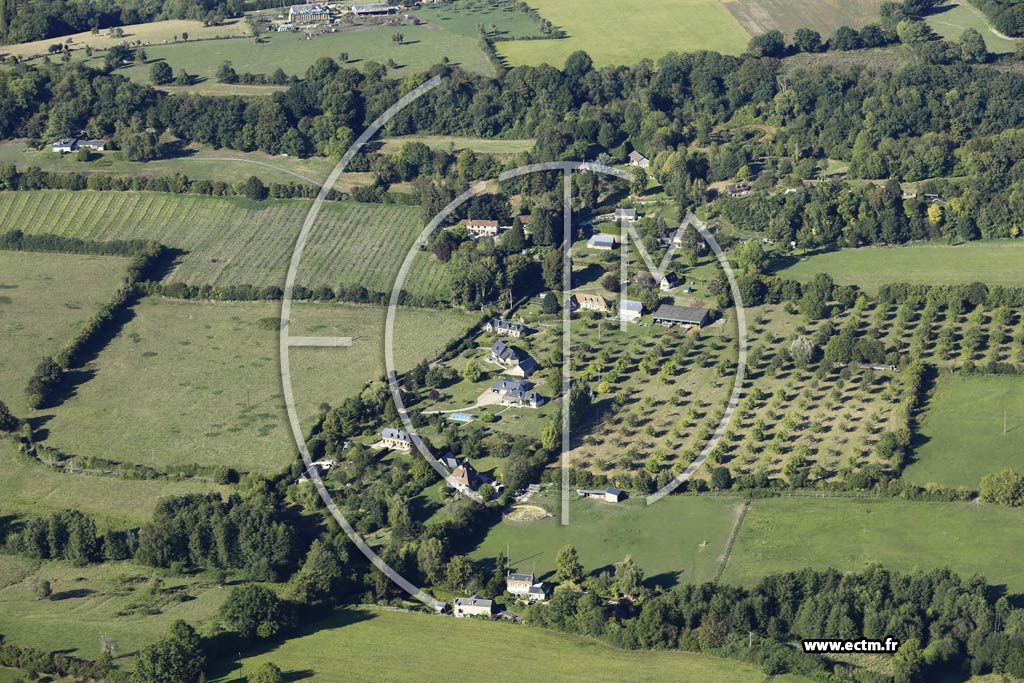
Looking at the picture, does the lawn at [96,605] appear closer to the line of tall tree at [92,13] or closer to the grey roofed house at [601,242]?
the grey roofed house at [601,242]

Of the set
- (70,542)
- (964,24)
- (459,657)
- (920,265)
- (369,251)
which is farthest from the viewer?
(964,24)

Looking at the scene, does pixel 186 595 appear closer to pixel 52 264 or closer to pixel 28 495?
pixel 28 495

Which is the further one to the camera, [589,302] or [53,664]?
[589,302]

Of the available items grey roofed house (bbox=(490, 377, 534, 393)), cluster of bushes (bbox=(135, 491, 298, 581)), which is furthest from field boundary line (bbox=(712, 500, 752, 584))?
cluster of bushes (bbox=(135, 491, 298, 581))

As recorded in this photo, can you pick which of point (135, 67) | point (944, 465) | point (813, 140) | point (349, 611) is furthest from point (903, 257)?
point (135, 67)

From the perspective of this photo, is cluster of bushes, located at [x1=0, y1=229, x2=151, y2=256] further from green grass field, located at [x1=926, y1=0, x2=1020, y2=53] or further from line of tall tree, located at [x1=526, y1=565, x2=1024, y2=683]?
green grass field, located at [x1=926, y1=0, x2=1020, y2=53]

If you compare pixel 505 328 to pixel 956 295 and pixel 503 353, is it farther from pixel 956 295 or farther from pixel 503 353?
pixel 956 295

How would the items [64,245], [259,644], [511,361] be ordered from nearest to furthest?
[259,644], [511,361], [64,245]

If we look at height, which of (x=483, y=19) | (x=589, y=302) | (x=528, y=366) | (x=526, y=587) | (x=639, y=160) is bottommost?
Answer: (x=526, y=587)

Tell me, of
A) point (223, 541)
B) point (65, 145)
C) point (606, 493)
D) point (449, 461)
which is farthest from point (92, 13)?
point (606, 493)
